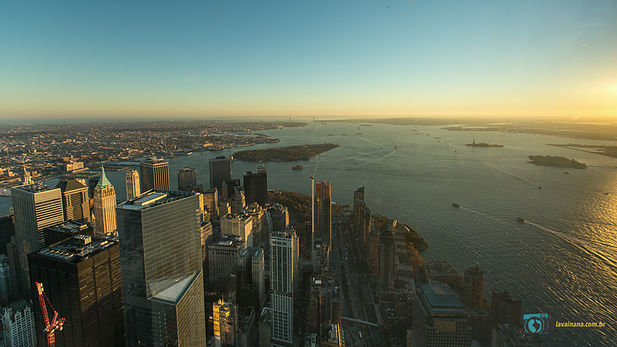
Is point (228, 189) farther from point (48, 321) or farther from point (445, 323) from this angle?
point (445, 323)

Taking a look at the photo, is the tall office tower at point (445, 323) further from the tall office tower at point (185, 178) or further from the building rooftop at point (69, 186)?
the tall office tower at point (185, 178)

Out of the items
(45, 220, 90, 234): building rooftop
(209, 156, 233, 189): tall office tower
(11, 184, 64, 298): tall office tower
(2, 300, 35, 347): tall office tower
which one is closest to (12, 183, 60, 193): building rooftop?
(11, 184, 64, 298): tall office tower

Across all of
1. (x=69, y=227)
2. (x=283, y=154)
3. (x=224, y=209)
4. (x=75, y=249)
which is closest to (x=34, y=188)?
(x=69, y=227)

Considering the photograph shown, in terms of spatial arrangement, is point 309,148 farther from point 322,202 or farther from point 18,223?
point 18,223

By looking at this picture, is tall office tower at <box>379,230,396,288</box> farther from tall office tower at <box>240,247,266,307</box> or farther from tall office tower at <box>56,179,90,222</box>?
tall office tower at <box>56,179,90,222</box>

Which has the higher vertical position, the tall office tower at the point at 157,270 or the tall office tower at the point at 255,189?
the tall office tower at the point at 157,270

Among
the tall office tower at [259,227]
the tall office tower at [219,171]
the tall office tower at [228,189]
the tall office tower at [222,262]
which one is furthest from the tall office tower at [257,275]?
the tall office tower at [219,171]

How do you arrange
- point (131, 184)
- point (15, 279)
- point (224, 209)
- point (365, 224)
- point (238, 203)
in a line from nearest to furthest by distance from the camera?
point (15, 279), point (365, 224), point (224, 209), point (238, 203), point (131, 184)
